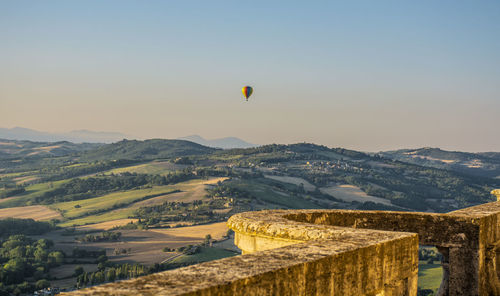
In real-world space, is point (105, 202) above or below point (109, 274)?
above

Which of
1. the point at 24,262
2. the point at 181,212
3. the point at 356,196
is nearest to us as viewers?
the point at 24,262

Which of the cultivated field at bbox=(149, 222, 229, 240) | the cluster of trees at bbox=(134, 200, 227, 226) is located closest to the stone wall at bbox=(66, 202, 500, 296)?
the cultivated field at bbox=(149, 222, 229, 240)

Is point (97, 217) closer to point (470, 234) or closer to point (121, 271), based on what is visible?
point (121, 271)

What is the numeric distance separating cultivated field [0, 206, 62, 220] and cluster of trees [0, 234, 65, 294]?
24.3m

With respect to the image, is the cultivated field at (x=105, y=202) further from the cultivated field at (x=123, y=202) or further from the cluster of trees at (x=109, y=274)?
the cluster of trees at (x=109, y=274)

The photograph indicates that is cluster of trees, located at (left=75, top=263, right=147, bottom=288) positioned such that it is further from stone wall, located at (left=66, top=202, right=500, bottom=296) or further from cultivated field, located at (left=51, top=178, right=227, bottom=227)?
stone wall, located at (left=66, top=202, right=500, bottom=296)

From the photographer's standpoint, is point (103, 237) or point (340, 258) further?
point (103, 237)

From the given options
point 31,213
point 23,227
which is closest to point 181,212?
point 23,227

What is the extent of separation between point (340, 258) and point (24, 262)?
12859 cm

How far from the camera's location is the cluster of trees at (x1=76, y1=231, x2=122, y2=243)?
453ft

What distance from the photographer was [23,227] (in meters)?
158

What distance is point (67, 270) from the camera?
11688 centimetres

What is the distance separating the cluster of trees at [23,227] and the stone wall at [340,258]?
523ft

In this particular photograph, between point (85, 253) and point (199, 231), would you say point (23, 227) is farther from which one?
point (199, 231)
